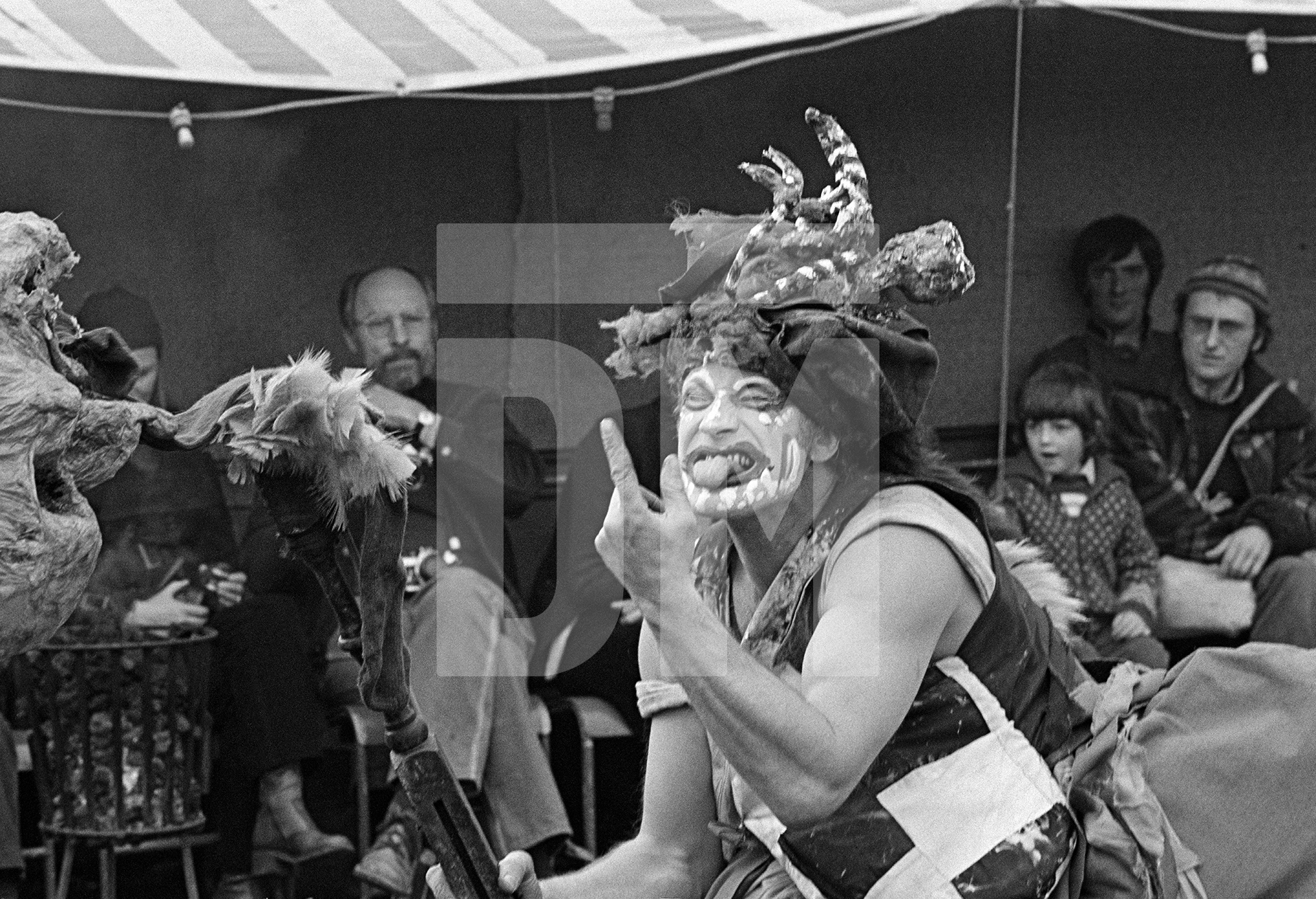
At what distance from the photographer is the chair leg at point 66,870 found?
4320mm

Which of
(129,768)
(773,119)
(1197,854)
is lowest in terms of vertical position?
(129,768)

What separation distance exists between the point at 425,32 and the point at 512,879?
2.91 meters

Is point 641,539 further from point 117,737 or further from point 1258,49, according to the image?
point 1258,49

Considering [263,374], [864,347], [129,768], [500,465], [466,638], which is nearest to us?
[263,374]

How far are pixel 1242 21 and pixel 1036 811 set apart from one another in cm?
392

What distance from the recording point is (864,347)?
2.21 meters

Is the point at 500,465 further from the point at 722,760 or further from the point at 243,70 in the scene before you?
the point at 722,760

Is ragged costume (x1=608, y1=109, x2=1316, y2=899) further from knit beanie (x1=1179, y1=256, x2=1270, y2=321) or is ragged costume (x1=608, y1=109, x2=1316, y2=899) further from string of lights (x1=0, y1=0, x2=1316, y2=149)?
knit beanie (x1=1179, y1=256, x2=1270, y2=321)

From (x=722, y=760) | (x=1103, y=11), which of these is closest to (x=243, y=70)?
(x=1103, y=11)

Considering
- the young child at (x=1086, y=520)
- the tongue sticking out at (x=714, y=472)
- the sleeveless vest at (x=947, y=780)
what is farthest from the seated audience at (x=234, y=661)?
the tongue sticking out at (x=714, y=472)

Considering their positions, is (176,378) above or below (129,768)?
above

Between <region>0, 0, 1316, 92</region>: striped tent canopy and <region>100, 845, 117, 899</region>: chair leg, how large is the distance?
1.93 metres

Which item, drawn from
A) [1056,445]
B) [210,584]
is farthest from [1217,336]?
[210,584]

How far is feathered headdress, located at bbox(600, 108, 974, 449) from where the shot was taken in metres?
2.23
